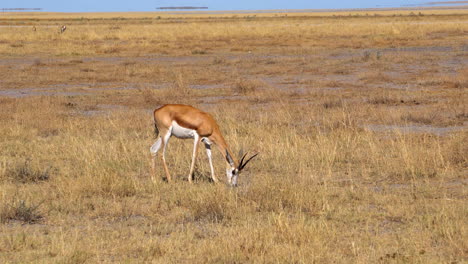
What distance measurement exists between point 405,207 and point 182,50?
100 feet

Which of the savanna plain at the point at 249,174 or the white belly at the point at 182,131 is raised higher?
the white belly at the point at 182,131

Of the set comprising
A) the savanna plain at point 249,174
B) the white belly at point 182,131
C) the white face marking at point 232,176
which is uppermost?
the white belly at point 182,131

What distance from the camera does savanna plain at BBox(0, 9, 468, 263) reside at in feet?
22.2

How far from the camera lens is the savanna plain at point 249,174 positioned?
6.77 metres

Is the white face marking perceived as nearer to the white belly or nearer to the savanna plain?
the savanna plain

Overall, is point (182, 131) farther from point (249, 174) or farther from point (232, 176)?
point (249, 174)

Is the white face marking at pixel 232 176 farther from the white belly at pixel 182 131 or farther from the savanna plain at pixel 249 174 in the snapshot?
the white belly at pixel 182 131

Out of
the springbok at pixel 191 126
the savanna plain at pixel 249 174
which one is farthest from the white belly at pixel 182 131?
the savanna plain at pixel 249 174

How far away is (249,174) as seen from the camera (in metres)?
10.4

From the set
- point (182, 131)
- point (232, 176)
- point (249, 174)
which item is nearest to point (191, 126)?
point (182, 131)

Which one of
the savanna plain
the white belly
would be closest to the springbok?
the white belly

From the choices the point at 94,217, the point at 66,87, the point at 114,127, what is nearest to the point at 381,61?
the point at 66,87

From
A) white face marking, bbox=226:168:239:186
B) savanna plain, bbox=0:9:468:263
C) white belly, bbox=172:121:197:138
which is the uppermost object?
white belly, bbox=172:121:197:138

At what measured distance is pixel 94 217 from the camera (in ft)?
26.4
